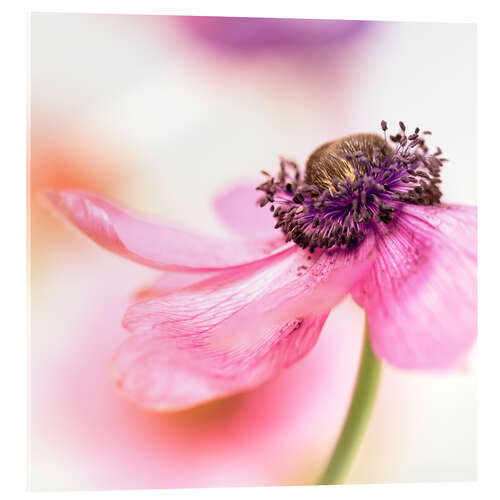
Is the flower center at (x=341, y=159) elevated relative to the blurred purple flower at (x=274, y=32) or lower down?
lower down

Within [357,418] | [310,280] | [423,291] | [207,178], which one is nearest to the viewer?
[423,291]

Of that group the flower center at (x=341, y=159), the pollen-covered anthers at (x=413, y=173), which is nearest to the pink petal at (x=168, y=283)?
the flower center at (x=341, y=159)

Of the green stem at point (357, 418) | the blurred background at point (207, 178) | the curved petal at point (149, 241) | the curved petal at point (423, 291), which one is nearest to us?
the curved petal at point (423, 291)

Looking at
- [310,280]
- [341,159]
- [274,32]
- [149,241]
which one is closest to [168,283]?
[149,241]

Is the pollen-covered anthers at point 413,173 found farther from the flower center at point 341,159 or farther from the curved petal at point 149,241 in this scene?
the curved petal at point 149,241

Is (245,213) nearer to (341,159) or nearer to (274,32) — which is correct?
(341,159)

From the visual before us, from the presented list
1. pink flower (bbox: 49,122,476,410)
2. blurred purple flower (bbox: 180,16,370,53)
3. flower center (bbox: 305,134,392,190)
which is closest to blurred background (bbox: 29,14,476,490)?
blurred purple flower (bbox: 180,16,370,53)
